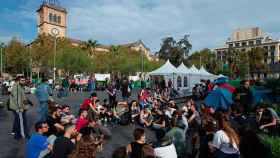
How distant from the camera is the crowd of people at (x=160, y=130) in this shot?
504 cm

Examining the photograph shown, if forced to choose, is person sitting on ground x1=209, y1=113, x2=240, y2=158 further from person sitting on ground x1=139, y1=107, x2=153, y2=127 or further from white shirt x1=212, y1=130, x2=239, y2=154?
person sitting on ground x1=139, y1=107, x2=153, y2=127

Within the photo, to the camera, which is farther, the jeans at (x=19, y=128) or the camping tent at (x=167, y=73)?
the camping tent at (x=167, y=73)

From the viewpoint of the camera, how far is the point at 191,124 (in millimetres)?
9281

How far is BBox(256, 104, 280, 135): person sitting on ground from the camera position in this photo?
7367 millimetres

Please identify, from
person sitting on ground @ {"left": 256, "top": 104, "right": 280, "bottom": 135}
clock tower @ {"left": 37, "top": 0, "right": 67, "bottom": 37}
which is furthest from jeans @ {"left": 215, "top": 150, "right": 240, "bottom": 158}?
clock tower @ {"left": 37, "top": 0, "right": 67, "bottom": 37}

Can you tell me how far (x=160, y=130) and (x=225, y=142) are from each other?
3.58 meters

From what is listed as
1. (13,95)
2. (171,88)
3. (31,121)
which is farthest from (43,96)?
(171,88)

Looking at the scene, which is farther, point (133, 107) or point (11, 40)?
point (11, 40)

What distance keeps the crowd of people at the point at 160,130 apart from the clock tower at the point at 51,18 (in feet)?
304

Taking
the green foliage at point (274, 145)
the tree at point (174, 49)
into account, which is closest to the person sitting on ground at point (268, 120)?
the green foliage at point (274, 145)

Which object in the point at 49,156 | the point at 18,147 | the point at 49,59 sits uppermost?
the point at 49,59

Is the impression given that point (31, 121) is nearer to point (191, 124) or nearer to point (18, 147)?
point (18, 147)

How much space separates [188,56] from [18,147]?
82543 millimetres

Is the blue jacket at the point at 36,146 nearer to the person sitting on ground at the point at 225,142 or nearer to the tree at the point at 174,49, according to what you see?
the person sitting on ground at the point at 225,142
